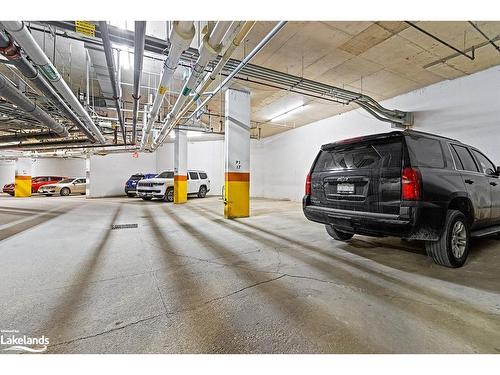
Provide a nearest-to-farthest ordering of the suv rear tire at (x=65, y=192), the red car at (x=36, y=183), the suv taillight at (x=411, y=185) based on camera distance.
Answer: the suv taillight at (x=411, y=185), the suv rear tire at (x=65, y=192), the red car at (x=36, y=183)

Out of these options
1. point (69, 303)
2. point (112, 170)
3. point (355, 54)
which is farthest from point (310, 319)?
point (112, 170)

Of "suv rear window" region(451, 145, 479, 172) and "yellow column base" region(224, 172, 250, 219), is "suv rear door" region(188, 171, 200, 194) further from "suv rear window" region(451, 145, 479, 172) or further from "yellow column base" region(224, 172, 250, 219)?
"suv rear window" region(451, 145, 479, 172)

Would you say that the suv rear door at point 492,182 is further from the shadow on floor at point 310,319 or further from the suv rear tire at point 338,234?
the shadow on floor at point 310,319

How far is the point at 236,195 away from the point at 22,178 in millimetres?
15225

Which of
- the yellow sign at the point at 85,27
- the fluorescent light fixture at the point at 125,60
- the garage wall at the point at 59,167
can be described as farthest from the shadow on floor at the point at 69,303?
the garage wall at the point at 59,167

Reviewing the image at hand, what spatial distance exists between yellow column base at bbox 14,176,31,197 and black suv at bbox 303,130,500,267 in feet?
58.5

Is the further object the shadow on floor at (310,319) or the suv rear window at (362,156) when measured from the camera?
the suv rear window at (362,156)

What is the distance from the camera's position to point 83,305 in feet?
5.91

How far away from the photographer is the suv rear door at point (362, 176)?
2.37 m

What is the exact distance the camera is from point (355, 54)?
497cm

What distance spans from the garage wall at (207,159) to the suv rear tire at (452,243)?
42.1 ft

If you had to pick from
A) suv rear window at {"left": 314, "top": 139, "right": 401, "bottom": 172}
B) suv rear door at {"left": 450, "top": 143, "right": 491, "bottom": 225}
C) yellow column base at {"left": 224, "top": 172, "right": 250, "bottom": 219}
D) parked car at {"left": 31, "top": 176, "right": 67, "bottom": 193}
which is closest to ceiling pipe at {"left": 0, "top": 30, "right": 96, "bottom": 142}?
yellow column base at {"left": 224, "top": 172, "right": 250, "bottom": 219}

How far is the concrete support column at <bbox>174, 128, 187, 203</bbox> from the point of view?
10.2 meters

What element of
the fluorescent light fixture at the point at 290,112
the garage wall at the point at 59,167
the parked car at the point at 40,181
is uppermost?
the fluorescent light fixture at the point at 290,112
